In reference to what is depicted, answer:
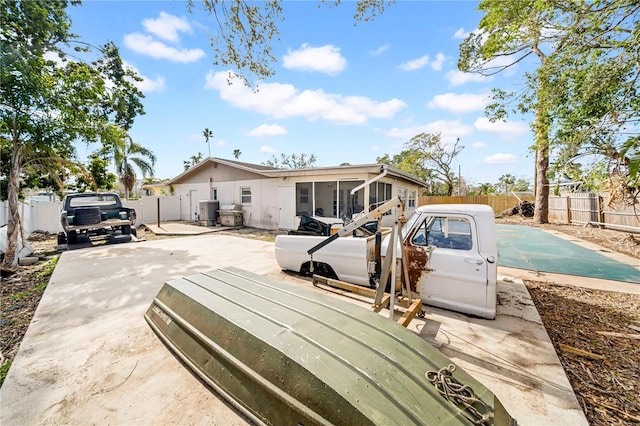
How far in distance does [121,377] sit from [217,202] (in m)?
13.4

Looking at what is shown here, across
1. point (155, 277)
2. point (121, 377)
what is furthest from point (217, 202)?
point (121, 377)

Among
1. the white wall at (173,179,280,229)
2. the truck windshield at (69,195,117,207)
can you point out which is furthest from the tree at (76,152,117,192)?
the truck windshield at (69,195,117,207)

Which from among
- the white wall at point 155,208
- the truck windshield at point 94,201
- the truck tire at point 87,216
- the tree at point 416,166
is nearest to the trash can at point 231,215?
the white wall at point 155,208

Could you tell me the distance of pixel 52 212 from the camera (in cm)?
1185

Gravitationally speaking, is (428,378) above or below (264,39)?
below

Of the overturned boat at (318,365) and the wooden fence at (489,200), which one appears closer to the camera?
the overturned boat at (318,365)

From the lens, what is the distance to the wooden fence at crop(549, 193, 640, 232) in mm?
10500

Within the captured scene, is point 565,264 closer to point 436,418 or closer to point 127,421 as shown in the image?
point 436,418

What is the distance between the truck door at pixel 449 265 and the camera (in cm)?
344

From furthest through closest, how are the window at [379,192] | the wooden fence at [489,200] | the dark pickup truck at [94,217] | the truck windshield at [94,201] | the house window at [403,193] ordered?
1. the wooden fence at [489,200]
2. the house window at [403,193]
3. the window at [379,192]
4. the truck windshield at [94,201]
5. the dark pickup truck at [94,217]

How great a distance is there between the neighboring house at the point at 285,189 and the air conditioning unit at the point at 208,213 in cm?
87

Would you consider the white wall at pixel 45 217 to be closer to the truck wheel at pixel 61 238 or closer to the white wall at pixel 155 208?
the white wall at pixel 155 208

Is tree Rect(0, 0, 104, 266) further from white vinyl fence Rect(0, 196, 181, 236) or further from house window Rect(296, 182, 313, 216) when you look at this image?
house window Rect(296, 182, 313, 216)

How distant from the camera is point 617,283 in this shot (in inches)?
201
